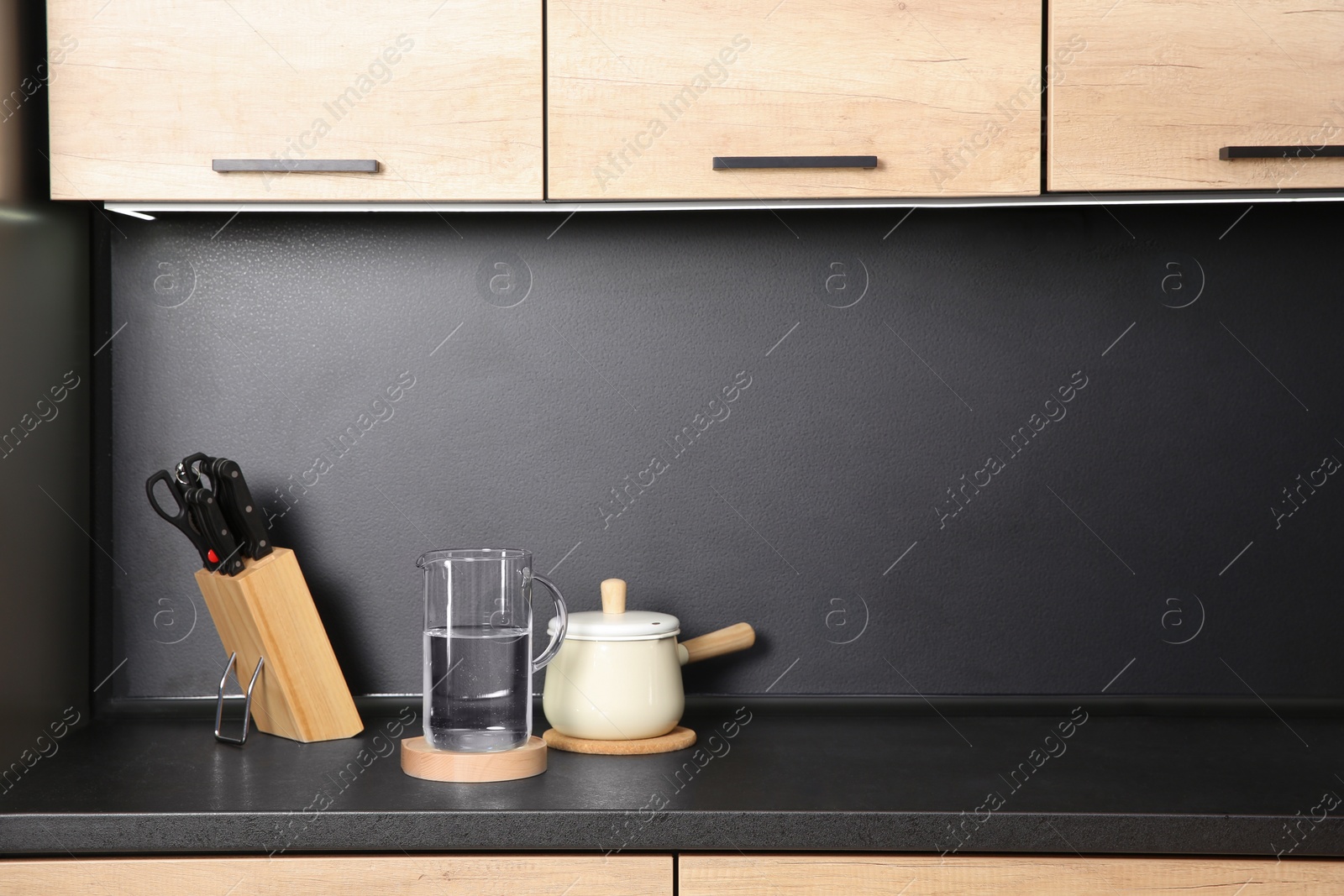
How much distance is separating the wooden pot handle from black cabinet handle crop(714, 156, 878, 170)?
64 centimetres

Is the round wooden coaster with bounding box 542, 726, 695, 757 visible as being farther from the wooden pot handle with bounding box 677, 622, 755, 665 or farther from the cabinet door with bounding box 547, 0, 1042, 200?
the cabinet door with bounding box 547, 0, 1042, 200

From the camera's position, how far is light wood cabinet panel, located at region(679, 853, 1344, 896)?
3.69 ft

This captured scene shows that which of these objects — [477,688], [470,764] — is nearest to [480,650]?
[477,688]

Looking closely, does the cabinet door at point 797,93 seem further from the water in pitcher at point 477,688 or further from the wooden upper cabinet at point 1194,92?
the water in pitcher at point 477,688

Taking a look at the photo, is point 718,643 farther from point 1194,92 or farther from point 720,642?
point 1194,92

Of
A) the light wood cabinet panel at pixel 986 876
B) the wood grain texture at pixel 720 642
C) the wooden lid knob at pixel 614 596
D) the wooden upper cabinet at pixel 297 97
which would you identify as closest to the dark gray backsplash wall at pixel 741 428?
the wood grain texture at pixel 720 642

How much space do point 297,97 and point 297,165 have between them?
0.29 feet

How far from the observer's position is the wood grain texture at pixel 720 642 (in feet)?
5.03

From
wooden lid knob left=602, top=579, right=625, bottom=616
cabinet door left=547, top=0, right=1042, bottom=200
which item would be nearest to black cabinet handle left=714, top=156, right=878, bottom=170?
cabinet door left=547, top=0, right=1042, bottom=200

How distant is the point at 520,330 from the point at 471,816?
2.46 feet

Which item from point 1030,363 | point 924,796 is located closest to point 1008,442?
point 1030,363

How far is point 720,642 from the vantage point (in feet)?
Result: 5.09

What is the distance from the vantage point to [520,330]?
64.9 inches

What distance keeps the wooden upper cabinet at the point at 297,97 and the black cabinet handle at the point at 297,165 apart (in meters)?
0.01
